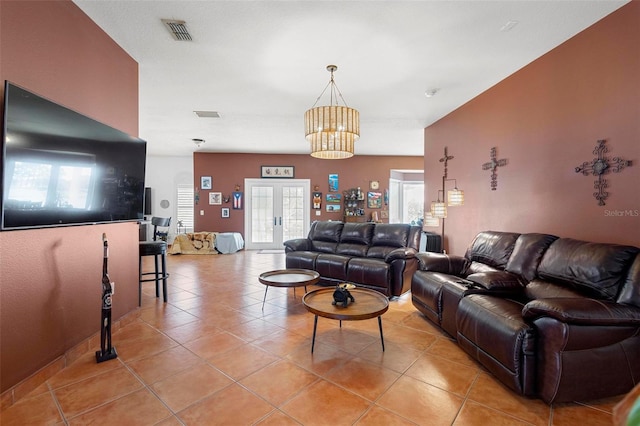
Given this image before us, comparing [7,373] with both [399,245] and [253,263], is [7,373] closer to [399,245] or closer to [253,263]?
→ [399,245]

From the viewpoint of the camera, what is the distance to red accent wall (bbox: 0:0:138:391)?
1.89 m

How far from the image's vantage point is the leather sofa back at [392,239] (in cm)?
444

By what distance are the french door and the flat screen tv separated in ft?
18.7

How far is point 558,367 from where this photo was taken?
1.80m

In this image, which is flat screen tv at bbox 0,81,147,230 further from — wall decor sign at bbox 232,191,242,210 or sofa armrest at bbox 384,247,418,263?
wall decor sign at bbox 232,191,242,210

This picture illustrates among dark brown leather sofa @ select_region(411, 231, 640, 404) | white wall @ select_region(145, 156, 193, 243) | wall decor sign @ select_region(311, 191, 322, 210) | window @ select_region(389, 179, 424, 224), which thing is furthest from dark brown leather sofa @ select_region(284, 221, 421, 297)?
white wall @ select_region(145, 156, 193, 243)

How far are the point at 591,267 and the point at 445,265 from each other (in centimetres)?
136

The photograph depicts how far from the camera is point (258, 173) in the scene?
8.59m

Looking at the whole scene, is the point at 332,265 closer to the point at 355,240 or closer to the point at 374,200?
the point at 355,240

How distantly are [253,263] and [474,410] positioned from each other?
533 cm

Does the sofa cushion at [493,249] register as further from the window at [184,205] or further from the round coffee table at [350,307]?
the window at [184,205]

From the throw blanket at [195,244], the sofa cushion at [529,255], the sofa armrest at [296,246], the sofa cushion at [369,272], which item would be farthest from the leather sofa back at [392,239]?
the throw blanket at [195,244]

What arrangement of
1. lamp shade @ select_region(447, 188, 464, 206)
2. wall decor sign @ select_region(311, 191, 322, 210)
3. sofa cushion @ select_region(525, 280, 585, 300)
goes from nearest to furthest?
sofa cushion @ select_region(525, 280, 585, 300)
lamp shade @ select_region(447, 188, 464, 206)
wall decor sign @ select_region(311, 191, 322, 210)

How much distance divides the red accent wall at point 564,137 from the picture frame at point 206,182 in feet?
22.0
